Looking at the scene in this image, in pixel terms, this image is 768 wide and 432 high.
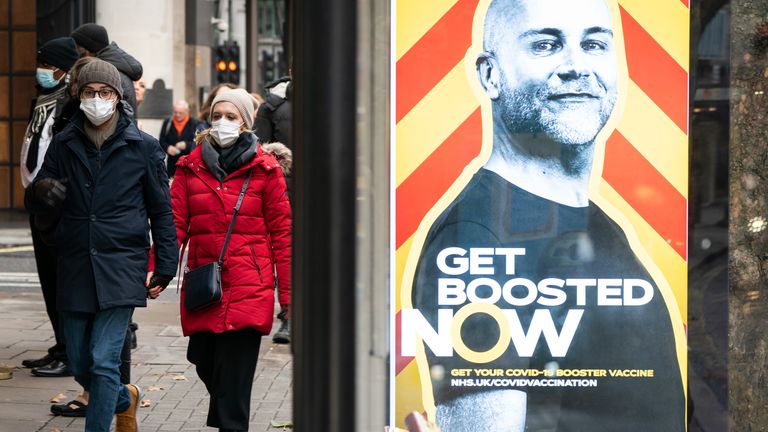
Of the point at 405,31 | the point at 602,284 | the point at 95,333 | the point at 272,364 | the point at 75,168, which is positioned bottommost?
the point at 272,364

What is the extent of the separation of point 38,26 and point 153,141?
43.0 feet

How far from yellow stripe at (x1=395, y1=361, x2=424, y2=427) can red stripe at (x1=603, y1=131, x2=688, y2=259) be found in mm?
790

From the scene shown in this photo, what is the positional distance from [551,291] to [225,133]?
7.61ft

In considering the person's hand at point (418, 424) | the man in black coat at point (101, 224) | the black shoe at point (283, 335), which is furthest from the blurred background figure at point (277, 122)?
the person's hand at point (418, 424)

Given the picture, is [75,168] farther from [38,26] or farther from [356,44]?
[38,26]

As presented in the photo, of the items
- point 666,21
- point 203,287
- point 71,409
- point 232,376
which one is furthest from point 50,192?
point 666,21

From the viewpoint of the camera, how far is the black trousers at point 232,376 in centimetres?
539

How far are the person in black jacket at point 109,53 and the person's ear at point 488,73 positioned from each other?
11.8 ft

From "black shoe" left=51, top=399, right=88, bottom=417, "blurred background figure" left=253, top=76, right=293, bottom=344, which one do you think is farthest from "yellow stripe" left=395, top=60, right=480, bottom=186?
"blurred background figure" left=253, top=76, right=293, bottom=344

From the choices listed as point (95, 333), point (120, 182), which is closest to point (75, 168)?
point (120, 182)

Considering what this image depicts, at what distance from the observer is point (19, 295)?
10.6 m

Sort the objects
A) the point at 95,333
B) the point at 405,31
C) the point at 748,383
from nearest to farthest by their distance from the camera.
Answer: the point at 405,31
the point at 748,383
the point at 95,333

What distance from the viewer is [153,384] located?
7.08 metres

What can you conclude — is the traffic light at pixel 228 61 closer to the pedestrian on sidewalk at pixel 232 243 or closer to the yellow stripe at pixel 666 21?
the pedestrian on sidewalk at pixel 232 243
